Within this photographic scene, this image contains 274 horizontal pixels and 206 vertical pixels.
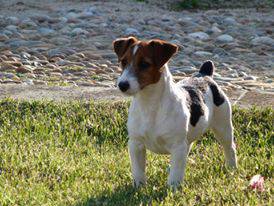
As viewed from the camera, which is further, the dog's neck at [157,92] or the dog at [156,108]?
the dog's neck at [157,92]

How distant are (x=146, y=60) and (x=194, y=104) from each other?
76 centimetres

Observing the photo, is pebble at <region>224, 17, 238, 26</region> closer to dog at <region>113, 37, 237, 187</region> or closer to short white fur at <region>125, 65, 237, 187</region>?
dog at <region>113, 37, 237, 187</region>

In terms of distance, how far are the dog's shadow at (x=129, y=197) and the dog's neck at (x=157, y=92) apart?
2.28 ft

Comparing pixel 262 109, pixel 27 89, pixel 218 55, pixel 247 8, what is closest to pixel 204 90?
pixel 262 109

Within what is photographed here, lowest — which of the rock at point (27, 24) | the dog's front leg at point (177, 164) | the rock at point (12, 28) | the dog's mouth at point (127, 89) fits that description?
the rock at point (27, 24)

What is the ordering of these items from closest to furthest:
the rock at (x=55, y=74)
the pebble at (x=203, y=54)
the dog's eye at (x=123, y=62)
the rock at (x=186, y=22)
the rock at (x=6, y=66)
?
the dog's eye at (x=123, y=62) < the rock at (x=55, y=74) < the rock at (x=6, y=66) < the pebble at (x=203, y=54) < the rock at (x=186, y=22)

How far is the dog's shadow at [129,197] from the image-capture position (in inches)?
219

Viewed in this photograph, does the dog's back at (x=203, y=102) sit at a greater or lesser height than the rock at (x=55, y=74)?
greater

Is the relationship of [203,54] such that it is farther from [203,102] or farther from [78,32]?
[203,102]

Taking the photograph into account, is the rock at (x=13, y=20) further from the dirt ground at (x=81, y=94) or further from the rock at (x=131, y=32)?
the dirt ground at (x=81, y=94)

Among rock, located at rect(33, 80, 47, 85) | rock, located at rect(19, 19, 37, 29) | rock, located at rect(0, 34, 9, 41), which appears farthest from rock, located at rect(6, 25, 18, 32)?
rock, located at rect(33, 80, 47, 85)

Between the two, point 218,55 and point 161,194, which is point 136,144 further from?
point 218,55

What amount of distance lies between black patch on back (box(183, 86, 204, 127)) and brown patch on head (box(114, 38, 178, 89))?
1.70 ft

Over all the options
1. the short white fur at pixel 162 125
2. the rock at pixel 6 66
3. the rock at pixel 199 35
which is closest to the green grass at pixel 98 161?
the short white fur at pixel 162 125
